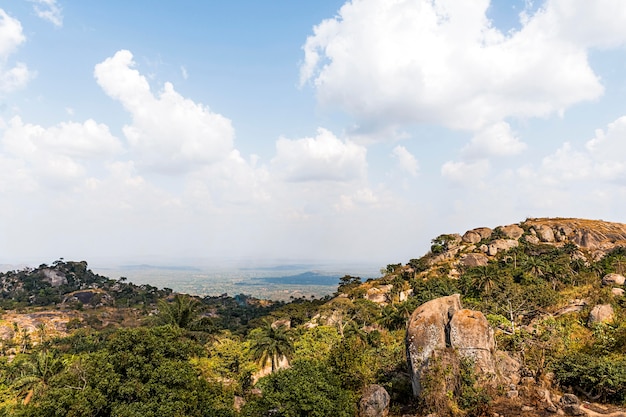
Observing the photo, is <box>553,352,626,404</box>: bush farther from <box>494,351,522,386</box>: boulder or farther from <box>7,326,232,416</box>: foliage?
<box>7,326,232,416</box>: foliage

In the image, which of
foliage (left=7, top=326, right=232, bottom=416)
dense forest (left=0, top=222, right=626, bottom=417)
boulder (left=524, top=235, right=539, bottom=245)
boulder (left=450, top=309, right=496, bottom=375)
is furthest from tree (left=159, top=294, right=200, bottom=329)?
boulder (left=524, top=235, right=539, bottom=245)

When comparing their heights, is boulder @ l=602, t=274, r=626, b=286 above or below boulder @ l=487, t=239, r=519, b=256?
below

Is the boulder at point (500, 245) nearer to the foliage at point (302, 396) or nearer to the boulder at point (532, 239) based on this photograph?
the boulder at point (532, 239)

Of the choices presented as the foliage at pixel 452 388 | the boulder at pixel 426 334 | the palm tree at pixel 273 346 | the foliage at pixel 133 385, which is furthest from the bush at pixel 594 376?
the palm tree at pixel 273 346

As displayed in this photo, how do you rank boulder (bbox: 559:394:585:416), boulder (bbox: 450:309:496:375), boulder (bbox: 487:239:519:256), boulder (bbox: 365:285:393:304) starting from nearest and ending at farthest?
boulder (bbox: 559:394:585:416) < boulder (bbox: 450:309:496:375) < boulder (bbox: 365:285:393:304) < boulder (bbox: 487:239:519:256)

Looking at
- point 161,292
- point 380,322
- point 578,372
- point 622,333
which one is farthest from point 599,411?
point 161,292

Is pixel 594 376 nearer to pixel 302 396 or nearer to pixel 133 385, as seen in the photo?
pixel 302 396

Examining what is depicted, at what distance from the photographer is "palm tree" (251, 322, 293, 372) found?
44781 millimetres

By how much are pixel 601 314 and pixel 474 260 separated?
2281 inches

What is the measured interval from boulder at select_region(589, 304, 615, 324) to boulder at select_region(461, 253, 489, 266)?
183ft

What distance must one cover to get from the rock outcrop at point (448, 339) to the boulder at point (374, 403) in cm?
232

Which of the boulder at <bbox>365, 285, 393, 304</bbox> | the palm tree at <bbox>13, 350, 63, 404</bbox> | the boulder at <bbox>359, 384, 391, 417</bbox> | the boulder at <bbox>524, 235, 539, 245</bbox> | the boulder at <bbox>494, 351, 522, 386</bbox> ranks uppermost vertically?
the boulder at <bbox>524, 235, 539, 245</bbox>

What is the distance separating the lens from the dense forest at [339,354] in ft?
68.2

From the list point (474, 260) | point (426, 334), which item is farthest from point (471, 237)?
point (426, 334)
